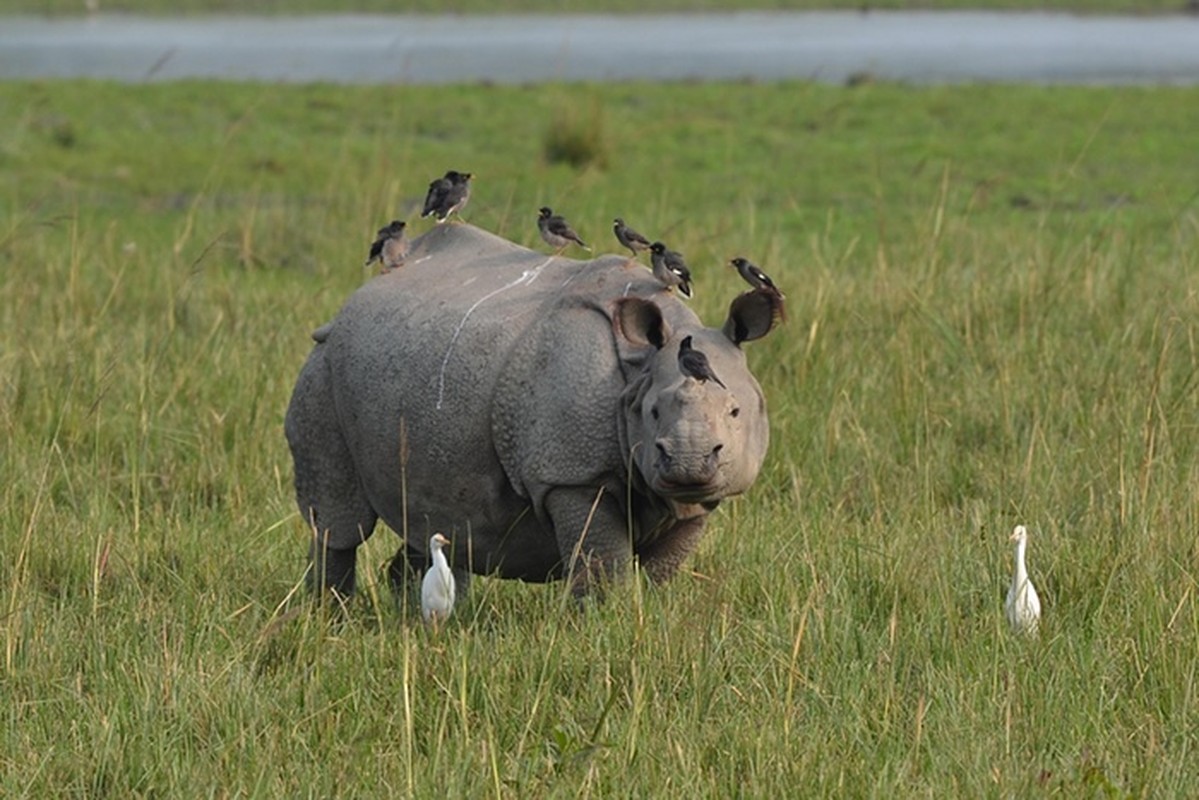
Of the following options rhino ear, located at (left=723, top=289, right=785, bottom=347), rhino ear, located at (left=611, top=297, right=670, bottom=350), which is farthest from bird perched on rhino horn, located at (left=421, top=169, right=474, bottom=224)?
rhino ear, located at (left=723, top=289, right=785, bottom=347)

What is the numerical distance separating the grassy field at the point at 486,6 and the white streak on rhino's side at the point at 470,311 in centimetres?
4391

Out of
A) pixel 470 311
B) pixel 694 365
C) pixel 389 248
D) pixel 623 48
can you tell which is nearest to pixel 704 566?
pixel 470 311

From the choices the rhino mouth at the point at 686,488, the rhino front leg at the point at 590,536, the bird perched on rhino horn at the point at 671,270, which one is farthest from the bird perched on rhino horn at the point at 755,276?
the rhino front leg at the point at 590,536

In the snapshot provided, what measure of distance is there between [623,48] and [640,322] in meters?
31.3

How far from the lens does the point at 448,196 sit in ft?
18.3

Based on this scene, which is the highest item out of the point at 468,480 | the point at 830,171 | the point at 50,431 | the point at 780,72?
the point at 468,480

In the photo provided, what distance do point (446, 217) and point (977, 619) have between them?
1.75 m

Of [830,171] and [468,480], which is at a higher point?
[468,480]

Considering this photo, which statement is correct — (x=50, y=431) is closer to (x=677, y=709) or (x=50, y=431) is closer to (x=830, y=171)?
(x=677, y=709)

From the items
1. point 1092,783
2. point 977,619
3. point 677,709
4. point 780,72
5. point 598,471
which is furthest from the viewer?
point 780,72

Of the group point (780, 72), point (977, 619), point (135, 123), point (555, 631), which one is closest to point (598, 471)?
point (555, 631)

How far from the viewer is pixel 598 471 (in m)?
4.45

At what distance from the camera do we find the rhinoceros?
4281 mm

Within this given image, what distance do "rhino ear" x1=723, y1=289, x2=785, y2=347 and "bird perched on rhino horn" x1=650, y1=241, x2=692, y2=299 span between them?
23 centimetres
